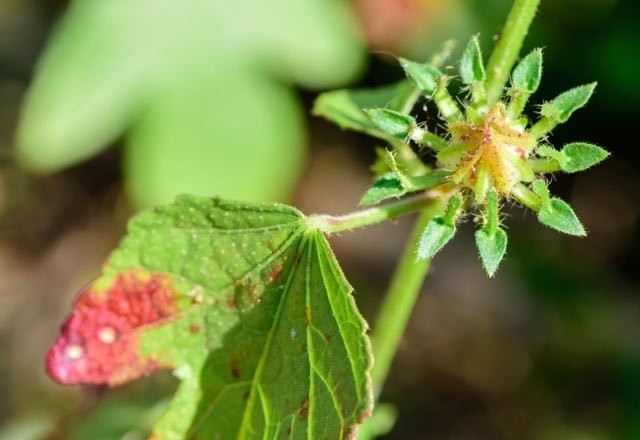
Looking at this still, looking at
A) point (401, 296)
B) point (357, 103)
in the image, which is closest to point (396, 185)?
point (401, 296)

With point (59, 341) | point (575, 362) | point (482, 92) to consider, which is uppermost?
point (482, 92)

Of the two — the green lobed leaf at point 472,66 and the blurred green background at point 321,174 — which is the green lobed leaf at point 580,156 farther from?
the blurred green background at point 321,174

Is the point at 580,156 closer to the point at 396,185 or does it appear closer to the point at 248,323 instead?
the point at 396,185

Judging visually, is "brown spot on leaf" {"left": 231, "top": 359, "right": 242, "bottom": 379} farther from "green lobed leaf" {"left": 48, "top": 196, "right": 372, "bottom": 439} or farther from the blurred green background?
the blurred green background

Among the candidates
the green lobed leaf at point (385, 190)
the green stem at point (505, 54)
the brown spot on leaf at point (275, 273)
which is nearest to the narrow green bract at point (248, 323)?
the brown spot on leaf at point (275, 273)

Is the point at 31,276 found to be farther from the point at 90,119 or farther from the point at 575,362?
the point at 575,362

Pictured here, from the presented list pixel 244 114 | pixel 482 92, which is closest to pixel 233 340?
pixel 482 92

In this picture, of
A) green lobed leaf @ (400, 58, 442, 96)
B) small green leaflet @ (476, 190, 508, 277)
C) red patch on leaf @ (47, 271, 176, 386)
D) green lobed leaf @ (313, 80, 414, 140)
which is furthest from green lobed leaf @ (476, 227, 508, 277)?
red patch on leaf @ (47, 271, 176, 386)
